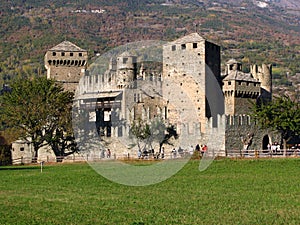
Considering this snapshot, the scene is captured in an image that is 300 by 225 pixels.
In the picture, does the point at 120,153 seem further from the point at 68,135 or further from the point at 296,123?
the point at 296,123

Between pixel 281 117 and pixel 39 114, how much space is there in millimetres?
18830

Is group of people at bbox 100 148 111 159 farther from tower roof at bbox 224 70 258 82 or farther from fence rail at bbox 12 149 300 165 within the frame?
tower roof at bbox 224 70 258 82

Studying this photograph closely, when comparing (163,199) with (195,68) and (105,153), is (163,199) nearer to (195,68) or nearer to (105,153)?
(105,153)

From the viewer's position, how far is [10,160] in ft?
173

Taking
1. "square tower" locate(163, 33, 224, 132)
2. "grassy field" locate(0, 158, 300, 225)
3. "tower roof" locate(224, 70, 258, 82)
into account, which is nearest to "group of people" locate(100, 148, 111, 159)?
"square tower" locate(163, 33, 224, 132)

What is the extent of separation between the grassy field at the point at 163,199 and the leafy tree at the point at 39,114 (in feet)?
57.6

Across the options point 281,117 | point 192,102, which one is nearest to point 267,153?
point 281,117

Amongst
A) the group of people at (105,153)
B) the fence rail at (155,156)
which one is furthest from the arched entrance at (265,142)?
the group of people at (105,153)

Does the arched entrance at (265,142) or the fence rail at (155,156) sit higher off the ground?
the arched entrance at (265,142)

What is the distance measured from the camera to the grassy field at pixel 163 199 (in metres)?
18.3

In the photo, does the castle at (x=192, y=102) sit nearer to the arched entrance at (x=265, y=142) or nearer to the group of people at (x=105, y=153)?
the arched entrance at (x=265, y=142)

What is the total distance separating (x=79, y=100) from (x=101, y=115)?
395 centimetres

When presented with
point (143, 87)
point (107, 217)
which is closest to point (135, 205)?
point (107, 217)

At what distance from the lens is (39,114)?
51.7 metres
